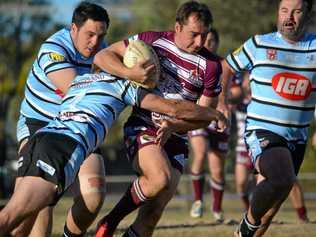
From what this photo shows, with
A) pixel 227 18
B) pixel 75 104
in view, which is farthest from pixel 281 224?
pixel 227 18

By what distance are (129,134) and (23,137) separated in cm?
118

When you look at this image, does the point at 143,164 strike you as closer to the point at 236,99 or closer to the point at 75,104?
the point at 75,104

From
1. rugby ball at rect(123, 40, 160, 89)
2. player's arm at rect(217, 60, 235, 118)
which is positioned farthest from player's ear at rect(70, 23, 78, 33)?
player's arm at rect(217, 60, 235, 118)

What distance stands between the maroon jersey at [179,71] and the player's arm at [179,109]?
0.52 m

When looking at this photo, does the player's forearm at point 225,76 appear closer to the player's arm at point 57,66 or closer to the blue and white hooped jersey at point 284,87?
the blue and white hooped jersey at point 284,87

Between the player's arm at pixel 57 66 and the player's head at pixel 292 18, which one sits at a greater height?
the player's head at pixel 292 18

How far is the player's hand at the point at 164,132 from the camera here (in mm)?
8867

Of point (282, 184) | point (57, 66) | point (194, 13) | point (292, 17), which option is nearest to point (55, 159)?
point (57, 66)

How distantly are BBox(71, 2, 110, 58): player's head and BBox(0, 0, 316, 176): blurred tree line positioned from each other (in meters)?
20.8

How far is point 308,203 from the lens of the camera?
24203mm

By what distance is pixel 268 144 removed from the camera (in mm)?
9797

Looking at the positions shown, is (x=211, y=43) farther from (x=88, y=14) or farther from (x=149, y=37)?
(x=88, y=14)

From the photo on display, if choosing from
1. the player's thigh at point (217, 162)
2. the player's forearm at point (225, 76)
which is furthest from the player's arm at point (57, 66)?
the player's thigh at point (217, 162)

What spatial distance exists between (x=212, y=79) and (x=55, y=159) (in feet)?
6.55
